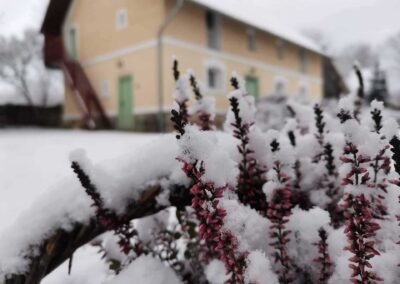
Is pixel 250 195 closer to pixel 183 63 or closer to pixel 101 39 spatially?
pixel 183 63

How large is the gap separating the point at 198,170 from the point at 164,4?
14.3m

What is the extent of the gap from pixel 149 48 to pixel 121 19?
2520 mm

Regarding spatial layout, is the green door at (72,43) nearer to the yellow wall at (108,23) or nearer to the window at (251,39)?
the yellow wall at (108,23)

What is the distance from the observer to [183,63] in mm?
14953

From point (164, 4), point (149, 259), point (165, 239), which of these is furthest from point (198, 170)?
point (164, 4)

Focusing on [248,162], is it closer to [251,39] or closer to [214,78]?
[214,78]

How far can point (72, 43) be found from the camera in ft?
63.2

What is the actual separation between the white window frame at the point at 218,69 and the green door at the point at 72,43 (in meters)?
6.94

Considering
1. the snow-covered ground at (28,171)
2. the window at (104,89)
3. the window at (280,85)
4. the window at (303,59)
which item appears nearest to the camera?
the snow-covered ground at (28,171)

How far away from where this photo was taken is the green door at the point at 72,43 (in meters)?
19.0

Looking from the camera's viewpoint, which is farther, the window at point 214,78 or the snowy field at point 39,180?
the window at point 214,78

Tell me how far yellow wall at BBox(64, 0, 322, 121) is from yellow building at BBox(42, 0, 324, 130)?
4 cm

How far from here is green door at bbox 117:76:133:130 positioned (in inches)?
631

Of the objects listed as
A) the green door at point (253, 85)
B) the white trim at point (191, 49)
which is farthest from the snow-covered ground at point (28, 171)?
the green door at point (253, 85)
